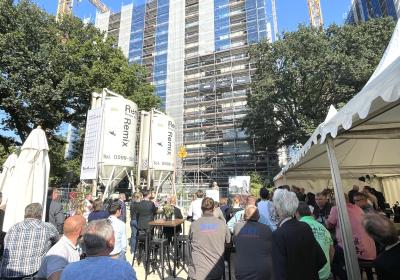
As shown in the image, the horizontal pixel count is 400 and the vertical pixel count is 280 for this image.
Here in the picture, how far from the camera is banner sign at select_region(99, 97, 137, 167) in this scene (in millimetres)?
13078

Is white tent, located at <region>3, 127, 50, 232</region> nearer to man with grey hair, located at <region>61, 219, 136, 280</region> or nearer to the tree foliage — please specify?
man with grey hair, located at <region>61, 219, 136, 280</region>

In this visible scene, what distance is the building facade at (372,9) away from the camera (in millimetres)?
30403

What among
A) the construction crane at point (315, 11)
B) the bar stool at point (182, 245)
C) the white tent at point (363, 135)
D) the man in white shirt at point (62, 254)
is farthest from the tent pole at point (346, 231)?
the construction crane at point (315, 11)

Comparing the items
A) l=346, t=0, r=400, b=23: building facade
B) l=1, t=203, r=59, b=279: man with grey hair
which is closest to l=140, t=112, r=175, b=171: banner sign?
l=1, t=203, r=59, b=279: man with grey hair

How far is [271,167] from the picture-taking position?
1374 inches

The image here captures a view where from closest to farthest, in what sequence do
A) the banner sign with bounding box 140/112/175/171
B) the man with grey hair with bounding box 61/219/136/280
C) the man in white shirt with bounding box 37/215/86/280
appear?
1. the man with grey hair with bounding box 61/219/136/280
2. the man in white shirt with bounding box 37/215/86/280
3. the banner sign with bounding box 140/112/175/171

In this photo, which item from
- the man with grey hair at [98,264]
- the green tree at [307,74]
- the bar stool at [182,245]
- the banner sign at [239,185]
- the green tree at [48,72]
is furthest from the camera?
the banner sign at [239,185]

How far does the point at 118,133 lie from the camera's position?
13547 mm

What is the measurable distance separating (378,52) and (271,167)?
54.3 feet

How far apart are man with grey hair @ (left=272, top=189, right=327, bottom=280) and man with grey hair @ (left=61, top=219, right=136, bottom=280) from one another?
134 centimetres

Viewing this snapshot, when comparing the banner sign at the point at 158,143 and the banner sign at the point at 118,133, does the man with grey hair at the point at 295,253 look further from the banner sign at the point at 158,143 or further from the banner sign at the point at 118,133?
→ the banner sign at the point at 158,143

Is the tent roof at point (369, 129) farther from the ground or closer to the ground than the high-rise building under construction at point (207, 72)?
closer to the ground

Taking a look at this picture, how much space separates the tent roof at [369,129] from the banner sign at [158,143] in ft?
26.5

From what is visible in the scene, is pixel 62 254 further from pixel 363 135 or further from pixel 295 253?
pixel 363 135
